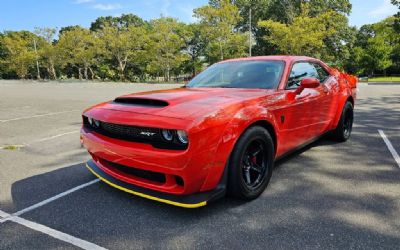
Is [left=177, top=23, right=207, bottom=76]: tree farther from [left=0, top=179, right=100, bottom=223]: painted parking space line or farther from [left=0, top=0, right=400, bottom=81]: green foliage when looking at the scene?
[left=0, top=179, right=100, bottom=223]: painted parking space line

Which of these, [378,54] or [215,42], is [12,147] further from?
[378,54]

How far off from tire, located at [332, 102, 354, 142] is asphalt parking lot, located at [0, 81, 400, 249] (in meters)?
0.62

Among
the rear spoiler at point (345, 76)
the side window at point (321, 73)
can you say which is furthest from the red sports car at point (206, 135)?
the rear spoiler at point (345, 76)

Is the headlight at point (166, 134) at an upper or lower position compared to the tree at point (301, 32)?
lower

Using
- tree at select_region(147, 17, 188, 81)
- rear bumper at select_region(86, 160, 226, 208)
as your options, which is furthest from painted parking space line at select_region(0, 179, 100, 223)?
tree at select_region(147, 17, 188, 81)

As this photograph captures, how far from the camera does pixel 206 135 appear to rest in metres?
2.46

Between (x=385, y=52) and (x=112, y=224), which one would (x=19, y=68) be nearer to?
(x=385, y=52)

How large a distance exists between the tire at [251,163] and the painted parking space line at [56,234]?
3.89ft

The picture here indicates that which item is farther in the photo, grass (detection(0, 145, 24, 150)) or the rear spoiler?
grass (detection(0, 145, 24, 150))

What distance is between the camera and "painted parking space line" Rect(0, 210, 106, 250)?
2.33 metres

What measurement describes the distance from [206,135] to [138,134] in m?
0.59

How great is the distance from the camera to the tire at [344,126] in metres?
4.97

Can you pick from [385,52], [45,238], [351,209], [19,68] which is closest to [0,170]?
[45,238]

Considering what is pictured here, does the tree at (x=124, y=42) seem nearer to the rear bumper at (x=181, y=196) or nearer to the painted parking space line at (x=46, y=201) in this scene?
the painted parking space line at (x=46, y=201)
